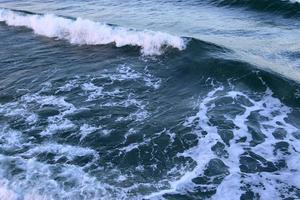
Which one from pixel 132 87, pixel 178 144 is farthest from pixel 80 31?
pixel 178 144

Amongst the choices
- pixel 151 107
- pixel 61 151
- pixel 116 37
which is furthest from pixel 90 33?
pixel 61 151

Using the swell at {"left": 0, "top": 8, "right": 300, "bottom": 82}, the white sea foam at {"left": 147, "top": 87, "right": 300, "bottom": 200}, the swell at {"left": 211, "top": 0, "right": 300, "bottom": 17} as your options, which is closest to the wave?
the swell at {"left": 0, "top": 8, "right": 300, "bottom": 82}

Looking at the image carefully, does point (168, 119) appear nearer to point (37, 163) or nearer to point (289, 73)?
point (37, 163)

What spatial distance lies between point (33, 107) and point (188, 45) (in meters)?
7.21

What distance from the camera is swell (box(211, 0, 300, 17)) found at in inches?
856

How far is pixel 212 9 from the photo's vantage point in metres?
23.4

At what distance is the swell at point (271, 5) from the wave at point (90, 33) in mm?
7408

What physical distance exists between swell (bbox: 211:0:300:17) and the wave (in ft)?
24.3

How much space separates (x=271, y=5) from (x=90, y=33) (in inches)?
408

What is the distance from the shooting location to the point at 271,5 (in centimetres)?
2284

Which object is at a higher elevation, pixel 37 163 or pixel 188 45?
pixel 188 45

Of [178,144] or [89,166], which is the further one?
[178,144]

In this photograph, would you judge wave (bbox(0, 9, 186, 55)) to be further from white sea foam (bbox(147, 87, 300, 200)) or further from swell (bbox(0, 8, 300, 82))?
white sea foam (bbox(147, 87, 300, 200))

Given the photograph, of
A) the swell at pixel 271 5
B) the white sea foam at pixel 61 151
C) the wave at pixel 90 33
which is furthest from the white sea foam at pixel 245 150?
the swell at pixel 271 5
